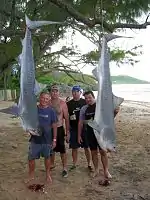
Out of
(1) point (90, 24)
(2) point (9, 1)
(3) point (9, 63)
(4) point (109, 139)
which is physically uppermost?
(2) point (9, 1)

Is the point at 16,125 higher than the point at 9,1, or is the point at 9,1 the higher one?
the point at 9,1

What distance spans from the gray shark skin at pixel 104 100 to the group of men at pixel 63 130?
1362 millimetres

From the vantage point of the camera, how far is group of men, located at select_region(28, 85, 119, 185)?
5.48 metres

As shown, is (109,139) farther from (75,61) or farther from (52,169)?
(75,61)

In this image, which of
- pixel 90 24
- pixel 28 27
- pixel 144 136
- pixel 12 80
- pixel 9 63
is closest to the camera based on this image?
pixel 28 27

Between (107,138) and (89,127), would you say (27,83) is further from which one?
(89,127)

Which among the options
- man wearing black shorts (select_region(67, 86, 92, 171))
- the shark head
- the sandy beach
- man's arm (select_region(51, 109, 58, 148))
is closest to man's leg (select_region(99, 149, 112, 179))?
the sandy beach

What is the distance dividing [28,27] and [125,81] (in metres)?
82.1

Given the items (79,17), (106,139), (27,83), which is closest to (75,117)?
(79,17)

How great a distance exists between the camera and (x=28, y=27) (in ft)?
11.7

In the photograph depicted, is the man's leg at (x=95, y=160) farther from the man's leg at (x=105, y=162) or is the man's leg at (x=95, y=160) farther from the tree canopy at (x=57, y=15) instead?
the tree canopy at (x=57, y=15)

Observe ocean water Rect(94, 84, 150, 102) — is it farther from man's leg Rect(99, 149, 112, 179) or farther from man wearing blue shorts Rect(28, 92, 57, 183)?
man wearing blue shorts Rect(28, 92, 57, 183)

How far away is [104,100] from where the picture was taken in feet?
13.0

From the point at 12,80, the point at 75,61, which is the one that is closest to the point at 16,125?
the point at 75,61
